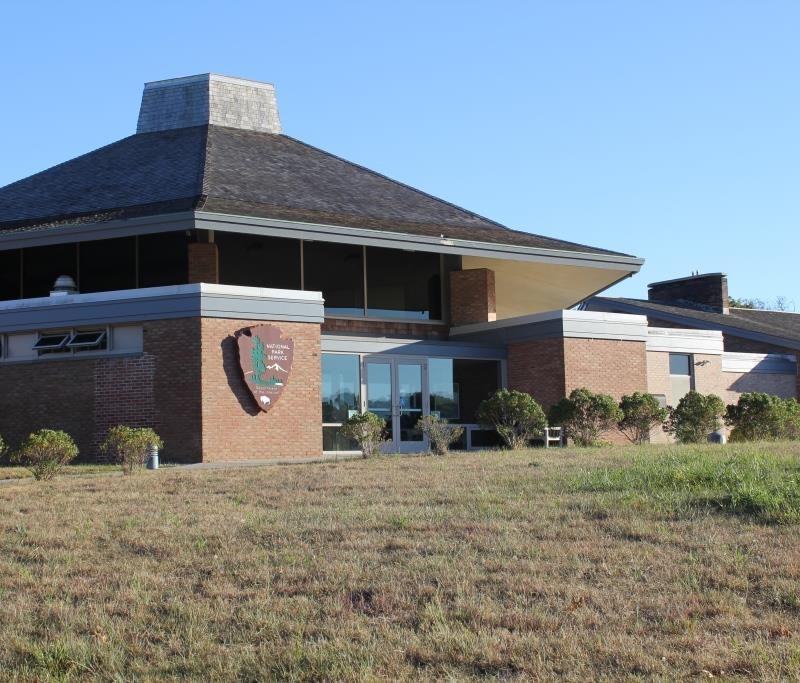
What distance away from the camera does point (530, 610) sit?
7.79 meters

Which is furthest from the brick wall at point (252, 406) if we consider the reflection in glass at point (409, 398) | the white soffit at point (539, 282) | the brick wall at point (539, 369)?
the white soffit at point (539, 282)

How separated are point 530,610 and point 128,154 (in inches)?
1023

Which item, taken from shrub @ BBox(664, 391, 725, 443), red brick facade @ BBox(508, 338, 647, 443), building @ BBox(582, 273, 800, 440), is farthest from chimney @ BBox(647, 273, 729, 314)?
shrub @ BBox(664, 391, 725, 443)

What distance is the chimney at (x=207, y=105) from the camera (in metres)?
33.1

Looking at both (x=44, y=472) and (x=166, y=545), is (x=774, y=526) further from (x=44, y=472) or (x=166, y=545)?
(x=44, y=472)

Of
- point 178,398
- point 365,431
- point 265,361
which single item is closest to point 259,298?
point 265,361

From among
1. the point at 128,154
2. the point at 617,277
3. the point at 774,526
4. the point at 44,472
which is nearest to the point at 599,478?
the point at 774,526

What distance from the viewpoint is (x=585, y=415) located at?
2286 cm

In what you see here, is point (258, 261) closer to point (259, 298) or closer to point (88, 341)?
point (259, 298)

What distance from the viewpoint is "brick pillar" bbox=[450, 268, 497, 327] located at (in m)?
29.0

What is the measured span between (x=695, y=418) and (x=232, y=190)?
11889mm

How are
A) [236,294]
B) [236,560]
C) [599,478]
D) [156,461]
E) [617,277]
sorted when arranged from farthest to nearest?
[617,277] < [236,294] < [156,461] < [599,478] < [236,560]

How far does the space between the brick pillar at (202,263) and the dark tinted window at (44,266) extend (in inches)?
143

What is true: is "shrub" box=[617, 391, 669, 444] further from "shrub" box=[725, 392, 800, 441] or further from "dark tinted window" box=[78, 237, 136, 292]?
"dark tinted window" box=[78, 237, 136, 292]
